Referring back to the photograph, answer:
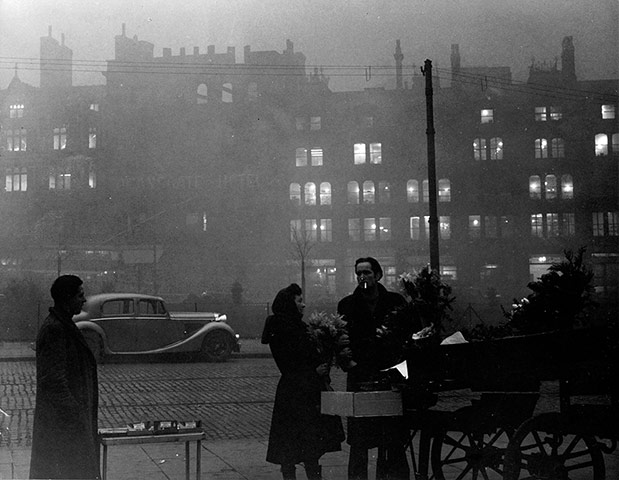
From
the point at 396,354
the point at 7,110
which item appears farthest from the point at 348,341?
the point at 7,110

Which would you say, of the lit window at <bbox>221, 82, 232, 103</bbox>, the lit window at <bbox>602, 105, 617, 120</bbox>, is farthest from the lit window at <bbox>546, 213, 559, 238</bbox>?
the lit window at <bbox>221, 82, 232, 103</bbox>

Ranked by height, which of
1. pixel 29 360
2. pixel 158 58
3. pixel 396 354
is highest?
pixel 158 58

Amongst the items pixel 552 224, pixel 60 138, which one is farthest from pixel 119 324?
pixel 60 138

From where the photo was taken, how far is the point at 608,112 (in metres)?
47.3

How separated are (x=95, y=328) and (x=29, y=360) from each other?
9.57ft

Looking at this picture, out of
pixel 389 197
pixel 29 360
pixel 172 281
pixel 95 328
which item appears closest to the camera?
pixel 95 328

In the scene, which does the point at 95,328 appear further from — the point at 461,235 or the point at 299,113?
the point at 299,113

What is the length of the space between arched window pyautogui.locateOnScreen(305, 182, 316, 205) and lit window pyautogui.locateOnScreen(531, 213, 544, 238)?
14.6 m

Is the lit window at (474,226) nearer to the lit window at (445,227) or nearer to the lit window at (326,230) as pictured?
the lit window at (445,227)

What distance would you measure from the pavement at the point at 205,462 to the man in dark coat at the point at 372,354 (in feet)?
4.08

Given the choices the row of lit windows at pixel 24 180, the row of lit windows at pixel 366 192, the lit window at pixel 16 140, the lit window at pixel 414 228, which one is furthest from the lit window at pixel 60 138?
the lit window at pixel 414 228

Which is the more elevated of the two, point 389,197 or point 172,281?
point 389,197

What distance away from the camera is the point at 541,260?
47562mm

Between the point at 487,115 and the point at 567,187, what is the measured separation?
7.30m
